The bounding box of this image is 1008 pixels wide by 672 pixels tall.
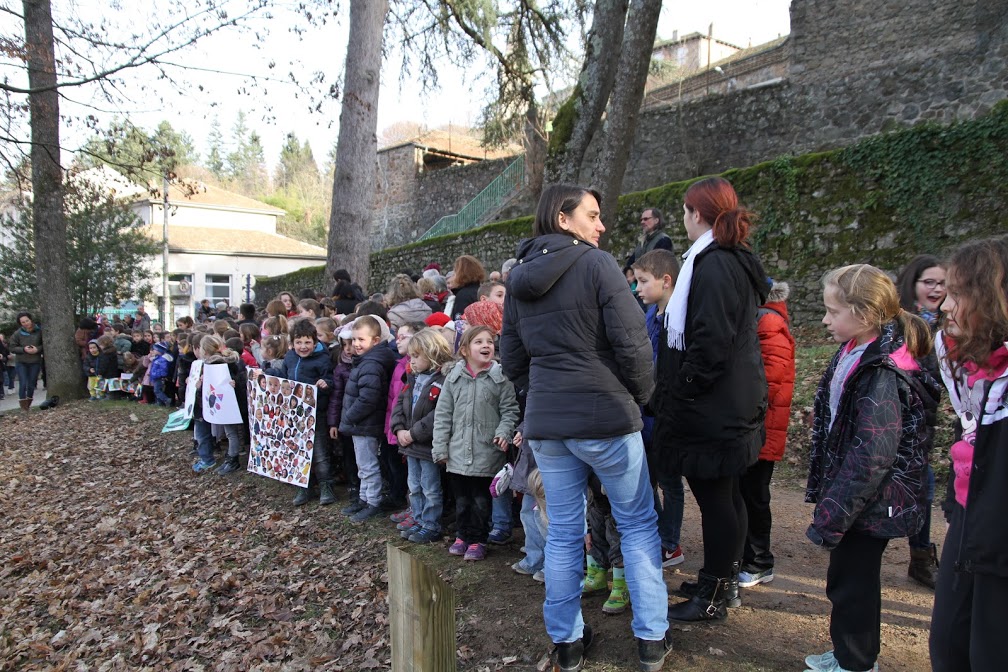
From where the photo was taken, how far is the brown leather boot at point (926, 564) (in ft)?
12.8

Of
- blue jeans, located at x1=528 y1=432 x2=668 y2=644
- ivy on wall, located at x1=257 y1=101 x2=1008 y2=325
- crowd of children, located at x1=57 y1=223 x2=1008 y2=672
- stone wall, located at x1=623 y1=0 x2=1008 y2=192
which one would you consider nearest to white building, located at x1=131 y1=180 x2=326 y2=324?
stone wall, located at x1=623 y1=0 x2=1008 y2=192

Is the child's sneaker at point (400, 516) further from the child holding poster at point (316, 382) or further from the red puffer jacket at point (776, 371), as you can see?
the red puffer jacket at point (776, 371)

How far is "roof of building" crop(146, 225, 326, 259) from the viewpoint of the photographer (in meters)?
39.9

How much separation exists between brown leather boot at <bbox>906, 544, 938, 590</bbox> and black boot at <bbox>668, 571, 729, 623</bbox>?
131cm

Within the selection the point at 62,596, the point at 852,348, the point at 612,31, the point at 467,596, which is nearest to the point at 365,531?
the point at 467,596

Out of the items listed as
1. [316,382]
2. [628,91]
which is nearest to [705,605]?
[316,382]

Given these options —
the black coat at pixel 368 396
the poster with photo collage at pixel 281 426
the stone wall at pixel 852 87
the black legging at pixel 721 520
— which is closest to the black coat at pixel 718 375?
the black legging at pixel 721 520

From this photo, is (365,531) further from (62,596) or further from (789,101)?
(789,101)

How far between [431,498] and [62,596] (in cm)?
298

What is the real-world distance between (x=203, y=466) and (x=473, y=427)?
16.3 feet

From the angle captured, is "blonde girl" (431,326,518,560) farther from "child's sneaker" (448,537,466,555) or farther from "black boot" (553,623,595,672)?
"black boot" (553,623,595,672)

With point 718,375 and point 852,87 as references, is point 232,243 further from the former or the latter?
point 718,375

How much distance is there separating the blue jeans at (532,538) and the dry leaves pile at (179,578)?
1.00 metres

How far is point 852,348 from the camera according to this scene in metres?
2.98
